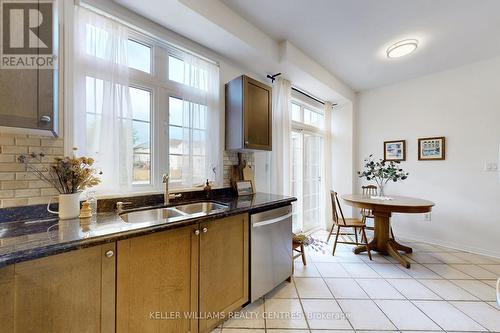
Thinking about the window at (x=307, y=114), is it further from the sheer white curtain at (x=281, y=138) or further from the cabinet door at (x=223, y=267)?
the cabinet door at (x=223, y=267)

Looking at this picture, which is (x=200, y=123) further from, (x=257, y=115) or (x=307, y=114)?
(x=307, y=114)

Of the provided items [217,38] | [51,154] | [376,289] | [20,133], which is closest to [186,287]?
[51,154]

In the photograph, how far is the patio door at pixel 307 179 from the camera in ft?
11.6

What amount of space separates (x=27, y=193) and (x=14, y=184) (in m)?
0.08

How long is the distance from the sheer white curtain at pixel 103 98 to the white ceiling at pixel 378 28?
107 centimetres

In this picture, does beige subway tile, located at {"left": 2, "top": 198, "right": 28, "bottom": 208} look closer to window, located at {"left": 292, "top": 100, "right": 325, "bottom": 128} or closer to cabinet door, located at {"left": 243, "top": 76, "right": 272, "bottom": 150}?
cabinet door, located at {"left": 243, "top": 76, "right": 272, "bottom": 150}

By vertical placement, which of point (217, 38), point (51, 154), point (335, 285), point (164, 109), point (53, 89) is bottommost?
point (335, 285)

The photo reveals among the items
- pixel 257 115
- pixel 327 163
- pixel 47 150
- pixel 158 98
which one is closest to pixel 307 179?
pixel 327 163

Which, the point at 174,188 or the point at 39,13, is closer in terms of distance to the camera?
the point at 39,13

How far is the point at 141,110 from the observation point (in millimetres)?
1854

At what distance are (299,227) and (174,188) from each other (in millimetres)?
2354

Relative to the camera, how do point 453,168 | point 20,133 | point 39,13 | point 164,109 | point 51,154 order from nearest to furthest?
point 39,13 < point 20,133 < point 51,154 < point 164,109 < point 453,168

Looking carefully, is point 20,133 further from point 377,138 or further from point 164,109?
point 377,138

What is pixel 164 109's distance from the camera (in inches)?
78.0
